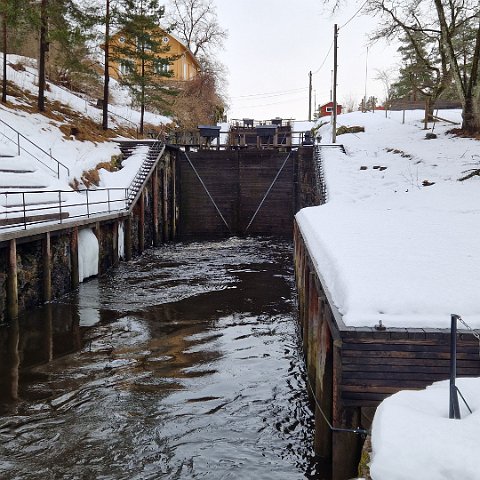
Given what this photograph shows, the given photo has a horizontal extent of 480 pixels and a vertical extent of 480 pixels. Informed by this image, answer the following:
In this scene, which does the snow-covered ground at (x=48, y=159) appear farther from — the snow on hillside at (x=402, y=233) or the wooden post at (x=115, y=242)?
the snow on hillside at (x=402, y=233)

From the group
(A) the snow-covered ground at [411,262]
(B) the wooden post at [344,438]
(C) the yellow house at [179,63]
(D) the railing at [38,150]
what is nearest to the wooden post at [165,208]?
(D) the railing at [38,150]

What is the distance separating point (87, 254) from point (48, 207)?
2286 mm

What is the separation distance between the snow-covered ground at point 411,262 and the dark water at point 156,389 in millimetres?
2283

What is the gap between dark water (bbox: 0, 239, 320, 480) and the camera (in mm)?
6641

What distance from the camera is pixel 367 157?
26.9m

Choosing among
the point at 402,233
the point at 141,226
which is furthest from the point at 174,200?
the point at 402,233

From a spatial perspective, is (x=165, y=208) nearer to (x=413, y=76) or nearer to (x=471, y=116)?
(x=471, y=116)

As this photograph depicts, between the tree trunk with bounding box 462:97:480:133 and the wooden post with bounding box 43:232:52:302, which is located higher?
the tree trunk with bounding box 462:97:480:133

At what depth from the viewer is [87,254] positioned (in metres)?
17.5

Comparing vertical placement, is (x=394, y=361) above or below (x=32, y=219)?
below

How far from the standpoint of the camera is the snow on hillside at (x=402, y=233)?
6.46m

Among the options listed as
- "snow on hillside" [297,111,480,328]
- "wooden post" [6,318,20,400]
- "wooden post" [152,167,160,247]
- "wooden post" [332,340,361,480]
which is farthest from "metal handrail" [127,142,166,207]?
"wooden post" [332,340,361,480]

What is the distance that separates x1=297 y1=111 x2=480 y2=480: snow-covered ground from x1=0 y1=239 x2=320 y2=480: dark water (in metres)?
2.28

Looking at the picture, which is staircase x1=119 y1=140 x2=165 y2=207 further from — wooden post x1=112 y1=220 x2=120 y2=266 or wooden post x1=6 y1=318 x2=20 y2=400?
wooden post x1=6 y1=318 x2=20 y2=400
